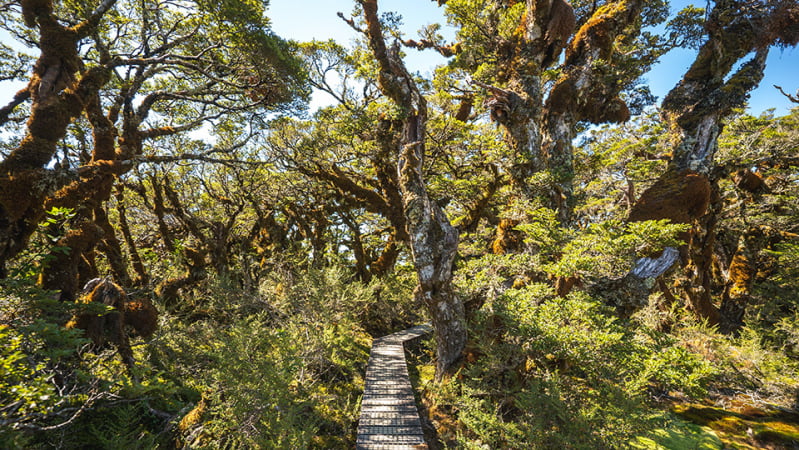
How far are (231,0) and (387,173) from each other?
5.35m

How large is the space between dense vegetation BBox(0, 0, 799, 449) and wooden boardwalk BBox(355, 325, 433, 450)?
46 cm

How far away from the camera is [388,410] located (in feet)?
19.0

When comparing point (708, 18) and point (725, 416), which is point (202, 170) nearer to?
point (708, 18)

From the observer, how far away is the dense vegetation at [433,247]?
3.90m

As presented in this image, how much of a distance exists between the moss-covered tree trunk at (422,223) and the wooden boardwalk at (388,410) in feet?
3.60

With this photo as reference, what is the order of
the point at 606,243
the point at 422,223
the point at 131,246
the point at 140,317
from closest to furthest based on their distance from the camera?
1. the point at 606,243
2. the point at 140,317
3. the point at 422,223
4. the point at 131,246

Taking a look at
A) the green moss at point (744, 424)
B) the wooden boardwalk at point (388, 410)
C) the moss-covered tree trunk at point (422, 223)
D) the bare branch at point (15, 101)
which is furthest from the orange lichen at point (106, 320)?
the green moss at point (744, 424)

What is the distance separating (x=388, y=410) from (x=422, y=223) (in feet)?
13.5

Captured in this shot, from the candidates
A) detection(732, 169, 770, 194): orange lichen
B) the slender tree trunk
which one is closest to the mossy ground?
detection(732, 169, 770, 194): orange lichen

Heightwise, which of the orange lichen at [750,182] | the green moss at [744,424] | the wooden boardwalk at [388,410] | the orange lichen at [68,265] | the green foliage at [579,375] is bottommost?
the wooden boardwalk at [388,410]

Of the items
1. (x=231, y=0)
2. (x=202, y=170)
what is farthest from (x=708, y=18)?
(x=202, y=170)

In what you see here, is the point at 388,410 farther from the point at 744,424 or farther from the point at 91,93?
the point at 91,93

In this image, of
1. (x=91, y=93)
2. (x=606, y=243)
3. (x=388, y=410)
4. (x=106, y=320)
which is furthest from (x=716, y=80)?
(x=106, y=320)

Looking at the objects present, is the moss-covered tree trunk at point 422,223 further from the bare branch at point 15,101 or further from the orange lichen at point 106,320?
the bare branch at point 15,101
